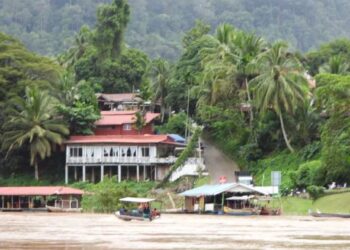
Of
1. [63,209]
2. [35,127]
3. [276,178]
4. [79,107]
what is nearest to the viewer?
[276,178]

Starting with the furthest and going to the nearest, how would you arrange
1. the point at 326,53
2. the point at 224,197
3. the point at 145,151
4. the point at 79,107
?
the point at 326,53 < the point at 79,107 < the point at 145,151 < the point at 224,197

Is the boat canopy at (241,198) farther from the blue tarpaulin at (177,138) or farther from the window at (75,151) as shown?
the window at (75,151)

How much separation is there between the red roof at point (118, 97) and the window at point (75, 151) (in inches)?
573

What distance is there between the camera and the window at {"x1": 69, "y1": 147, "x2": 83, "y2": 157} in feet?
272

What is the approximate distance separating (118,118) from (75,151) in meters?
7.62

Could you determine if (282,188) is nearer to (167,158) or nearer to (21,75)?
(167,158)

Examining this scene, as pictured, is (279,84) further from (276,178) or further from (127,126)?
(127,126)

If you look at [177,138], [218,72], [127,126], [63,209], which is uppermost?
[218,72]

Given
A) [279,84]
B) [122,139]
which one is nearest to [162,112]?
[122,139]

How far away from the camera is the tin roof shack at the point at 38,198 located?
72562mm

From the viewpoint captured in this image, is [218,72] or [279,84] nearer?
[279,84]

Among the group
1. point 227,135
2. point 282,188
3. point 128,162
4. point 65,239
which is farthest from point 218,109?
point 65,239

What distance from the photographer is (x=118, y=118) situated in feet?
292

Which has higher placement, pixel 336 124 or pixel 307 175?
pixel 336 124
